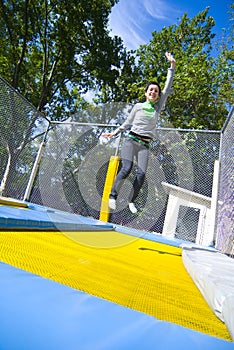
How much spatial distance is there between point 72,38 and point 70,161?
6039mm

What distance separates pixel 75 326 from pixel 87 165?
5.46 meters

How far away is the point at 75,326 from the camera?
0.40 metres

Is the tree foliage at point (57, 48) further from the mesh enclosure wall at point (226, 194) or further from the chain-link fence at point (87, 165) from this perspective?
the mesh enclosure wall at point (226, 194)

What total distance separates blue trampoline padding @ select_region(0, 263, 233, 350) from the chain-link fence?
11.7ft

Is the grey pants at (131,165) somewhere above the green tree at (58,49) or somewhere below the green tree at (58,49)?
below

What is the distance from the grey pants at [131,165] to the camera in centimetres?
199

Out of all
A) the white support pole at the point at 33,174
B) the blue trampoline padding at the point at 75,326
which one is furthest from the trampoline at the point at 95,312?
the white support pole at the point at 33,174

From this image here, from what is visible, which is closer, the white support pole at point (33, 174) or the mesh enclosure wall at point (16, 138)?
the mesh enclosure wall at point (16, 138)

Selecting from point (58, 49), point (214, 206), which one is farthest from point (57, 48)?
point (214, 206)

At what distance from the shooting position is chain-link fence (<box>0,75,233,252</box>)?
4.03 metres

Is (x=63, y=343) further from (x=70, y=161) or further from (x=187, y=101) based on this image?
(x=187, y=101)

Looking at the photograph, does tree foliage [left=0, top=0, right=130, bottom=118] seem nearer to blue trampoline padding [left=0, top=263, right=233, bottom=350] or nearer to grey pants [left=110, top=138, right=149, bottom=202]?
grey pants [left=110, top=138, right=149, bottom=202]

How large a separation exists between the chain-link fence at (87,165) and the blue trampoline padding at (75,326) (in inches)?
140

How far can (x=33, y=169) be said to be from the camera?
4.46 meters
